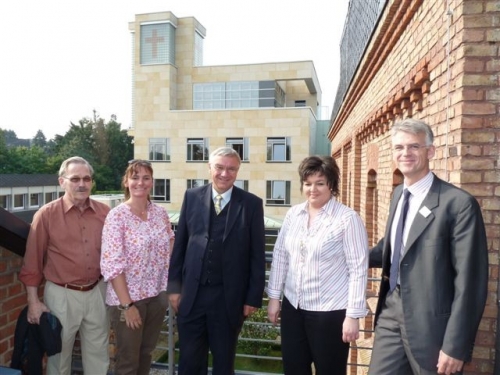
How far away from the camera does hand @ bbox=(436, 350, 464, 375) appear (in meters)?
2.10

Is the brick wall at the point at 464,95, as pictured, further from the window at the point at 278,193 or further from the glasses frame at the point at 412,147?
the window at the point at 278,193

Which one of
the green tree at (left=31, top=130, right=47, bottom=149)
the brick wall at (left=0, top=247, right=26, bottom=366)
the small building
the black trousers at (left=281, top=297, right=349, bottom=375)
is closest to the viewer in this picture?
the black trousers at (left=281, top=297, right=349, bottom=375)

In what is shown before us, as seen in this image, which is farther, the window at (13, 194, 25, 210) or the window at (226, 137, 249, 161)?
the window at (13, 194, 25, 210)

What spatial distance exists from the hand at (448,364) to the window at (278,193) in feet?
80.3

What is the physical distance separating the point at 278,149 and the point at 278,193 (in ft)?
9.39

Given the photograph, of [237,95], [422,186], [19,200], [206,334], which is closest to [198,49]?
[237,95]

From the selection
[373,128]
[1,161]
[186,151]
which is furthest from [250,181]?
[1,161]

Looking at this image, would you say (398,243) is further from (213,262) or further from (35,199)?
(35,199)

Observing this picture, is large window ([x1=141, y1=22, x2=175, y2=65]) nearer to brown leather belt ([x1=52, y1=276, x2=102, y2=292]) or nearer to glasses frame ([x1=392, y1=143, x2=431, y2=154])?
brown leather belt ([x1=52, y1=276, x2=102, y2=292])

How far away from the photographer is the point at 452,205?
216 cm

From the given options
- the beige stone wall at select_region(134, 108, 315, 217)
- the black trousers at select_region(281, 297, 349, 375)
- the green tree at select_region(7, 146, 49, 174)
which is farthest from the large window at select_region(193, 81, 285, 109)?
the green tree at select_region(7, 146, 49, 174)

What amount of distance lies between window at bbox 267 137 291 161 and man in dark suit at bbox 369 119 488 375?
24231 millimetres

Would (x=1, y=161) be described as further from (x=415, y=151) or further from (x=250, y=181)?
(x=415, y=151)

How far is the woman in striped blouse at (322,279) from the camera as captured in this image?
257cm
